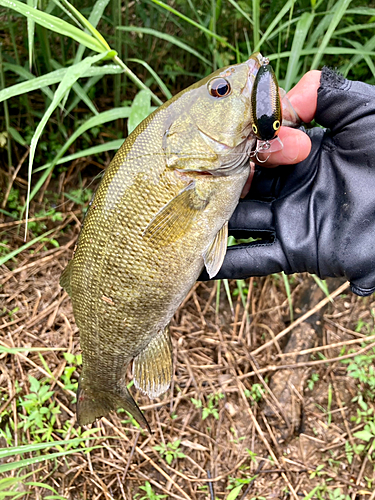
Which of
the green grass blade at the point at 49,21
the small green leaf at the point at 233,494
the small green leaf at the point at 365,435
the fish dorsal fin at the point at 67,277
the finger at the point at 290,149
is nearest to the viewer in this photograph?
the green grass blade at the point at 49,21

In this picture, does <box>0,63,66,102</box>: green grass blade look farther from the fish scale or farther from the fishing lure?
the fishing lure

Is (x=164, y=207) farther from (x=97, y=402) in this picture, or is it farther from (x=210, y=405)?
(x=210, y=405)

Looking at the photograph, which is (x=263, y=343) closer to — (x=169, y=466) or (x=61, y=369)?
(x=169, y=466)

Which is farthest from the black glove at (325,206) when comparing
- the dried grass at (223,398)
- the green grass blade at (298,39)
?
the dried grass at (223,398)

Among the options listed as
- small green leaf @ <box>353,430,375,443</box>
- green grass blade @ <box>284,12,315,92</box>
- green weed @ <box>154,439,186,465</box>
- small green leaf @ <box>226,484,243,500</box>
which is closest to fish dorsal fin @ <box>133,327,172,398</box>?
green weed @ <box>154,439,186,465</box>

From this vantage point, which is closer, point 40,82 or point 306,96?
point 306,96

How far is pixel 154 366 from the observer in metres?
2.16

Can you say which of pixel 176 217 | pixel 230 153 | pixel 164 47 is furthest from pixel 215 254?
pixel 164 47

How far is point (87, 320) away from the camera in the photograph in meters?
2.02

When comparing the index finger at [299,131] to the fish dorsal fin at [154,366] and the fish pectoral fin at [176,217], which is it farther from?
the fish dorsal fin at [154,366]

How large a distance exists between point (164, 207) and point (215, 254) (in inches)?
13.9

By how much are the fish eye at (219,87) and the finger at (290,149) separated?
31 cm

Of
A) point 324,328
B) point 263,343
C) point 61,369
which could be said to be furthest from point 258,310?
point 61,369

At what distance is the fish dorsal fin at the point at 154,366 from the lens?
2.15m
